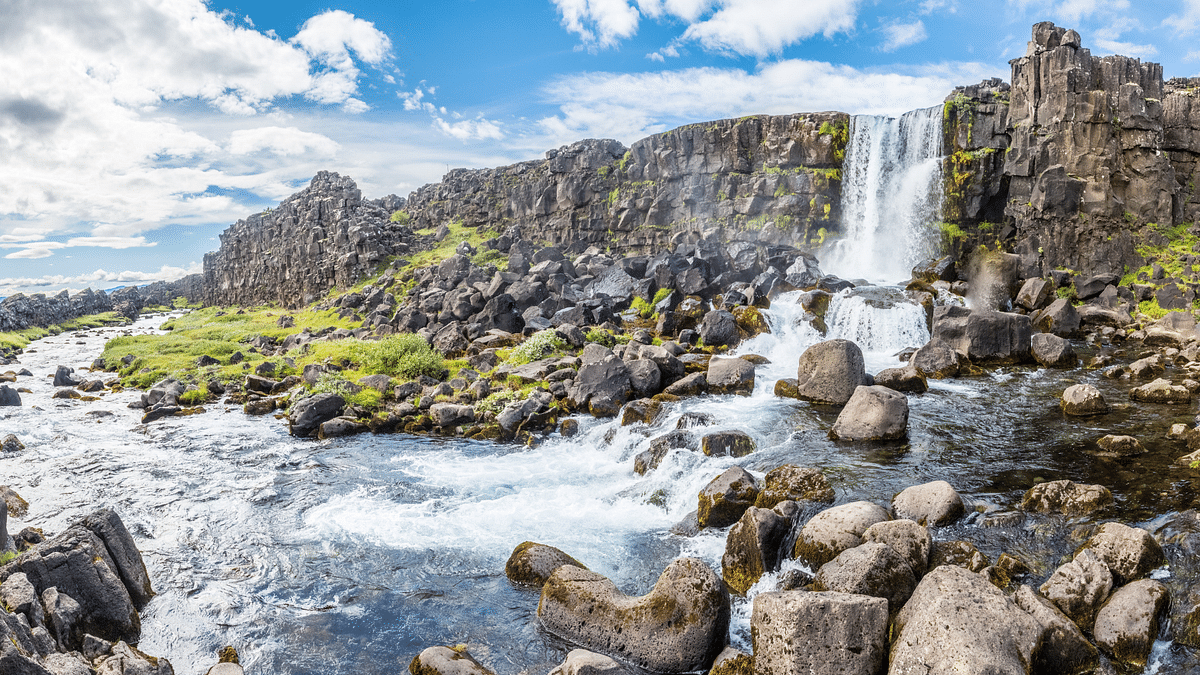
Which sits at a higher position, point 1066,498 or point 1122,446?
point 1122,446

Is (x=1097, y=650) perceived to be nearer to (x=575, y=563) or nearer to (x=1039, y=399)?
(x=575, y=563)

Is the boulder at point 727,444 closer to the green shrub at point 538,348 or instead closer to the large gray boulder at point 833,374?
the large gray boulder at point 833,374

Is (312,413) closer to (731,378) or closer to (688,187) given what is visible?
(731,378)

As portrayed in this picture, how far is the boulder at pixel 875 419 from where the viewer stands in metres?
17.8

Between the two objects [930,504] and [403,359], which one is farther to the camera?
[403,359]

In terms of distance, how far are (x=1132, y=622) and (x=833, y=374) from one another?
13.3 metres

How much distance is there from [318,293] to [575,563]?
235 feet

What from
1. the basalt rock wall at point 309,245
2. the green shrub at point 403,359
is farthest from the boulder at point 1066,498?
the basalt rock wall at point 309,245

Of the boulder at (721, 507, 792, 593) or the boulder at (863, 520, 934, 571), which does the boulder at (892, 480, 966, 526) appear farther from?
the boulder at (721, 507, 792, 593)

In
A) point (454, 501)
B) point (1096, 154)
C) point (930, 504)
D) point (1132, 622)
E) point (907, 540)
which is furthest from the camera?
point (1096, 154)

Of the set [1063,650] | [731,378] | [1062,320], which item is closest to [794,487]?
[1063,650]

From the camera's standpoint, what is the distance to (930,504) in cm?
1279

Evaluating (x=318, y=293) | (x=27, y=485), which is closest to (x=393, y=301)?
(x=318, y=293)

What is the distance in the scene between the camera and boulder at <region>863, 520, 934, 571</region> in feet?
34.9
